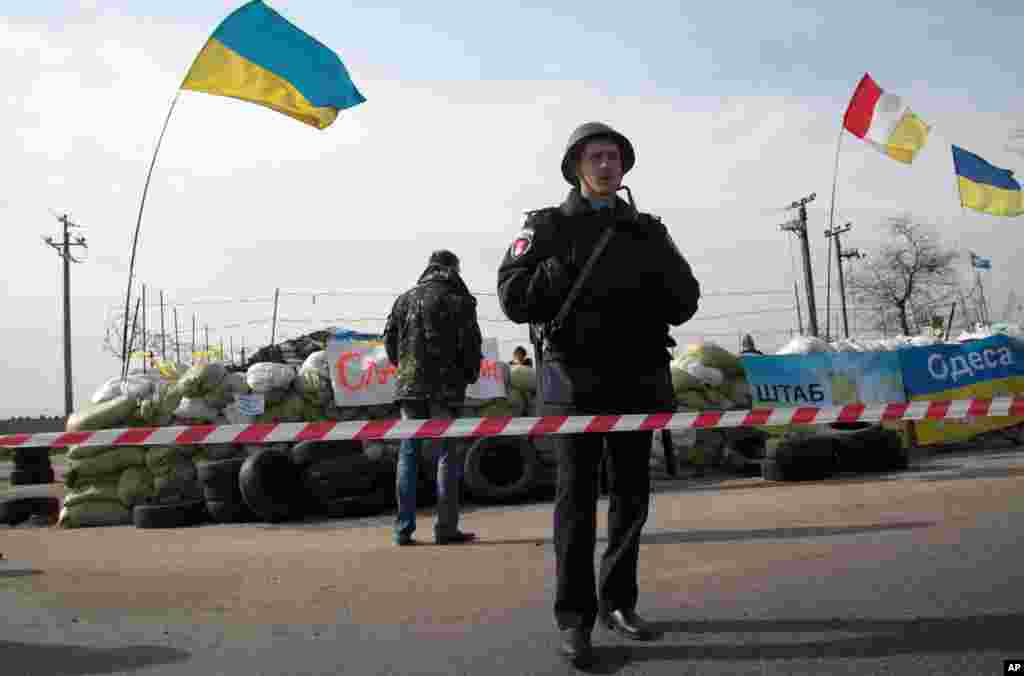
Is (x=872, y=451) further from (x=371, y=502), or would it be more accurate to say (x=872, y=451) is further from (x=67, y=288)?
(x=67, y=288)

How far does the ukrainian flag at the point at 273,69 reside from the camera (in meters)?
8.93

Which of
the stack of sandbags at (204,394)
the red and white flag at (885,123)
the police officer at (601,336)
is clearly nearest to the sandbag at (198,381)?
the stack of sandbags at (204,394)

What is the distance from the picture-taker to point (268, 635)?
332 cm

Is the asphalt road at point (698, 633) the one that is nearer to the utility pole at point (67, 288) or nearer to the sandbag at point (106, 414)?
the sandbag at point (106, 414)

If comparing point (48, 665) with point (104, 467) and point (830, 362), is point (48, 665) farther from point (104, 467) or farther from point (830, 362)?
point (830, 362)

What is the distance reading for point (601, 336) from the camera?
308 centimetres

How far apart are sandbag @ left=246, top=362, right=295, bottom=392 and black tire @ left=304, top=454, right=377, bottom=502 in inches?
59.9

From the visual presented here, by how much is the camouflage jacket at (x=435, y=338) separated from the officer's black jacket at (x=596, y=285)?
2.54 m

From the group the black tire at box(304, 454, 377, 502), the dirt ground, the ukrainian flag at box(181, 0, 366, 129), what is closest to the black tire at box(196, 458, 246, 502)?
the dirt ground

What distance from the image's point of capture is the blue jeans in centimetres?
554

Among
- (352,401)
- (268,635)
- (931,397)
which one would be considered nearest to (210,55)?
(352,401)

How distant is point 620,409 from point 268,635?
159 cm

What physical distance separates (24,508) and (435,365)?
5.38m

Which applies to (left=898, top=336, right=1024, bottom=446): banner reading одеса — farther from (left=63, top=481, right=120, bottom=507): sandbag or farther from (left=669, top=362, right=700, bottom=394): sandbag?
(left=63, top=481, right=120, bottom=507): sandbag
